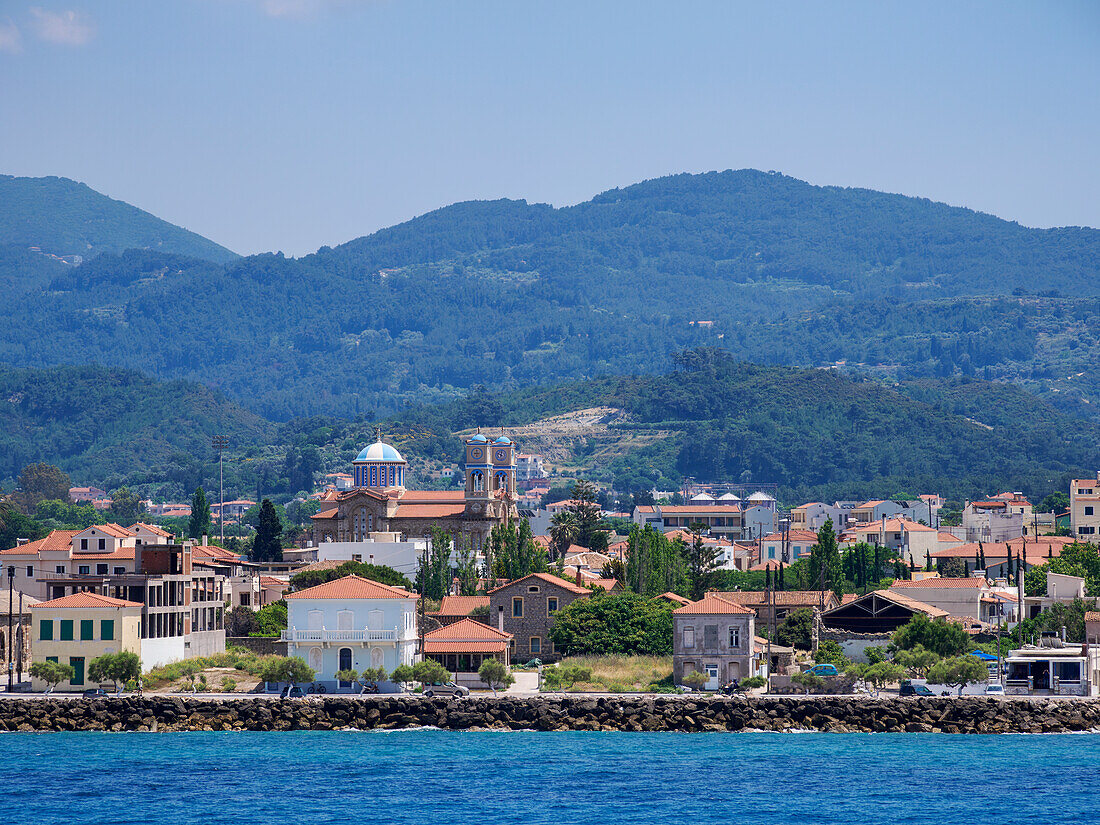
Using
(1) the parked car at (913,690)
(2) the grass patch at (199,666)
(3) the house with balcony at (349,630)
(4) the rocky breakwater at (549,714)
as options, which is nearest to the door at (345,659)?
(3) the house with balcony at (349,630)

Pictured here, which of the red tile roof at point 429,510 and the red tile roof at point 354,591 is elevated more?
the red tile roof at point 429,510

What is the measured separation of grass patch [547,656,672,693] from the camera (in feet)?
211

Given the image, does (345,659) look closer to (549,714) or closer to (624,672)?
(549,714)

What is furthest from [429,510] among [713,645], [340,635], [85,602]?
[713,645]

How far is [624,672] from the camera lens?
66062 millimetres

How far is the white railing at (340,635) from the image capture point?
6391 centimetres

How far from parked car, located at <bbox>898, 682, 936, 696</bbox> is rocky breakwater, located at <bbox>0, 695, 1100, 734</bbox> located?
3826mm

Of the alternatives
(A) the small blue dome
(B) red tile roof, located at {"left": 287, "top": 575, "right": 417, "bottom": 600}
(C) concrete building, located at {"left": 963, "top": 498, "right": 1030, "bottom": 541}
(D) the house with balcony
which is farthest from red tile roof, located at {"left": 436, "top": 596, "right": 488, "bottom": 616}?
(C) concrete building, located at {"left": 963, "top": 498, "right": 1030, "bottom": 541}

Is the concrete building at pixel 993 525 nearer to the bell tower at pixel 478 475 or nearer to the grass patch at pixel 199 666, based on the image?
the bell tower at pixel 478 475

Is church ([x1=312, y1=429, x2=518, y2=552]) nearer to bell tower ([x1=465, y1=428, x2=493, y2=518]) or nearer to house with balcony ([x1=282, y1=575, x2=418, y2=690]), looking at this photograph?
bell tower ([x1=465, y1=428, x2=493, y2=518])

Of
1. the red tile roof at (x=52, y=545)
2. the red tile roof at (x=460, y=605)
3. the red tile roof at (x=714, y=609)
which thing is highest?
the red tile roof at (x=52, y=545)

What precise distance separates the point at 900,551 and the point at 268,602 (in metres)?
51.8

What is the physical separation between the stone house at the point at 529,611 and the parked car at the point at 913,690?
50.4 ft

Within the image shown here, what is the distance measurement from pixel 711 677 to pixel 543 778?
16.5m
